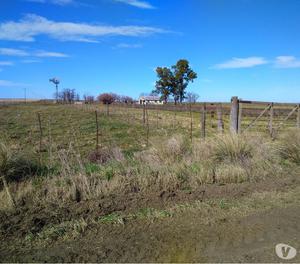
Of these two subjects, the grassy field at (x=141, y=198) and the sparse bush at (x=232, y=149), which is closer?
the grassy field at (x=141, y=198)

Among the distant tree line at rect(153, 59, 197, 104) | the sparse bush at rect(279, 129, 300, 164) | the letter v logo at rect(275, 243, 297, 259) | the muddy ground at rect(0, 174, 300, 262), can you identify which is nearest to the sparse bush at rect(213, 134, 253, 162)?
the sparse bush at rect(279, 129, 300, 164)

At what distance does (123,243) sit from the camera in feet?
14.0

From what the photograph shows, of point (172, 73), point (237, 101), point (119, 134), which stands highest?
point (172, 73)

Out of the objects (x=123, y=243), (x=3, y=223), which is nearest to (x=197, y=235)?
(x=123, y=243)

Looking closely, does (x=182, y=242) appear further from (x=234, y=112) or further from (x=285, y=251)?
(x=234, y=112)

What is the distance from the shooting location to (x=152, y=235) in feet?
14.7

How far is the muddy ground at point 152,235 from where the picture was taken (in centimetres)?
393

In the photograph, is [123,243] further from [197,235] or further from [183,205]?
[183,205]

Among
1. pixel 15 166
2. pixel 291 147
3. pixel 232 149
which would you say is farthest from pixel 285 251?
pixel 291 147

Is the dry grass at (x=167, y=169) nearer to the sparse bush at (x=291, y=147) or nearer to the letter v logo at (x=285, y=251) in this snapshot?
the sparse bush at (x=291, y=147)

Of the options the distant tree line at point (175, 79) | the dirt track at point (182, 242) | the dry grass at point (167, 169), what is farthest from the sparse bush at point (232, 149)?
the distant tree line at point (175, 79)

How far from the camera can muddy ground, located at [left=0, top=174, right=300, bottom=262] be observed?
393 centimetres

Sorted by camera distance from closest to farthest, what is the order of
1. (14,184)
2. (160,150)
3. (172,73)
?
(14,184) → (160,150) → (172,73)

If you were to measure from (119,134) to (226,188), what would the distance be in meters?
11.4
